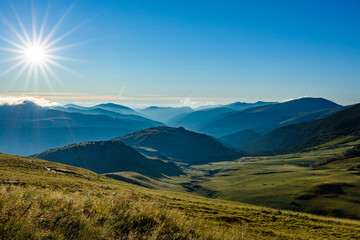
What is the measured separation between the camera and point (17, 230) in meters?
7.08

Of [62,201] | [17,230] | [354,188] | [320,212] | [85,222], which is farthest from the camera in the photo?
[354,188]

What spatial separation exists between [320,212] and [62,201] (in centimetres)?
7355

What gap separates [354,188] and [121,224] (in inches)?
3670

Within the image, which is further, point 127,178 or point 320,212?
point 127,178

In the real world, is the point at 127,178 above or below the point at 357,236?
below

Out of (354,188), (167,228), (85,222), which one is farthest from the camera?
(354,188)

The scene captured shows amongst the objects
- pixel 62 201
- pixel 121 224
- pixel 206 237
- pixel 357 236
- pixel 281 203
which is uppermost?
pixel 62 201

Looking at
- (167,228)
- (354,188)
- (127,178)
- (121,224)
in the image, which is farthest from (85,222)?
(127,178)

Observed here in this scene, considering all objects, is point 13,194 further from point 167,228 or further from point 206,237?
point 206,237

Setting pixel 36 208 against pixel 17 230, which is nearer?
pixel 17 230

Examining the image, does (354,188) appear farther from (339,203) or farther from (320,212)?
(320,212)

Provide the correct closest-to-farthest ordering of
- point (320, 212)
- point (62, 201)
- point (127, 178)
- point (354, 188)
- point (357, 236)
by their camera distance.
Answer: point (62, 201) < point (357, 236) < point (320, 212) < point (354, 188) < point (127, 178)

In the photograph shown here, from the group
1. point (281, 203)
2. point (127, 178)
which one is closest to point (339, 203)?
point (281, 203)

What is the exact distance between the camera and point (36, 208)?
853 cm
